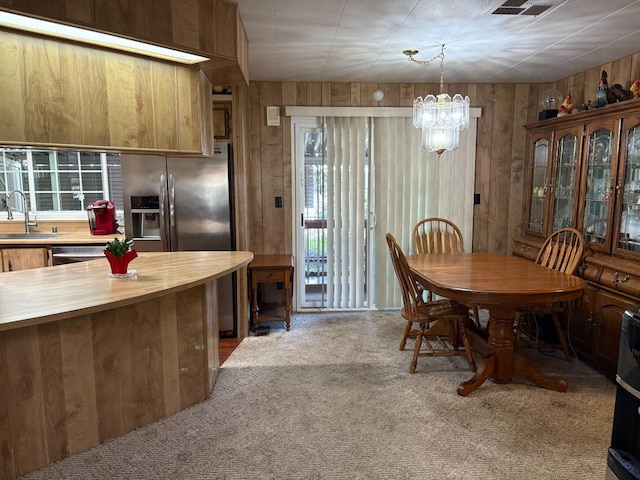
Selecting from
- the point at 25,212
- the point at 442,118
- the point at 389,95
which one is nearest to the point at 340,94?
the point at 389,95

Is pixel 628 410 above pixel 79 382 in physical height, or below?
above

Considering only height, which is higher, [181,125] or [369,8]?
[369,8]

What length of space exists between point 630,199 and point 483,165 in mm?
1640

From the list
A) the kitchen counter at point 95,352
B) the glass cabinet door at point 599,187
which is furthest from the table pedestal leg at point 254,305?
the glass cabinet door at point 599,187

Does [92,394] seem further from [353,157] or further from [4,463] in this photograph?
[353,157]

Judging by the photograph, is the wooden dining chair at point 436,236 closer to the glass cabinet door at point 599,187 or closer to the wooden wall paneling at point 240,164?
the glass cabinet door at point 599,187

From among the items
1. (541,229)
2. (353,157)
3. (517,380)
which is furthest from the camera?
(353,157)

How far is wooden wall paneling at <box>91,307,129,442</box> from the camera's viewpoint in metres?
2.32

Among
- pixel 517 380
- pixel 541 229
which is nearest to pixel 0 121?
pixel 517 380

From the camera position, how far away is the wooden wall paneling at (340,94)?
439 centimetres

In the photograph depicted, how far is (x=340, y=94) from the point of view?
4406 mm

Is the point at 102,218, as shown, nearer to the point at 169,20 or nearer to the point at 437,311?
the point at 169,20

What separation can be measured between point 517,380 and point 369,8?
99.2 inches

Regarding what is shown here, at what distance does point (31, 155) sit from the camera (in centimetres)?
463
